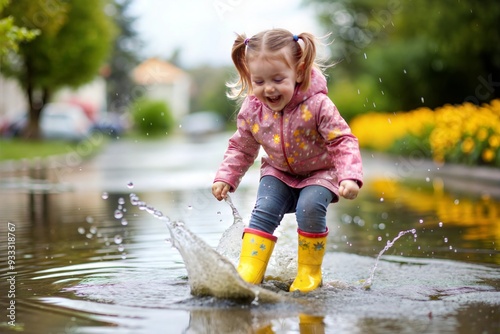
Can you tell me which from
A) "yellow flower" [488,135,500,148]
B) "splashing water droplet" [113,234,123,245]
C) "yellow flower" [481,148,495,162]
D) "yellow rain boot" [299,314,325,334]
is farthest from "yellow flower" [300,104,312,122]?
"yellow flower" [481,148,495,162]

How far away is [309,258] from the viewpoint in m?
5.15

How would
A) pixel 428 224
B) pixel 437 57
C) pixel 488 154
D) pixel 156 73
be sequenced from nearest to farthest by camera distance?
pixel 428 224 → pixel 488 154 → pixel 437 57 → pixel 156 73

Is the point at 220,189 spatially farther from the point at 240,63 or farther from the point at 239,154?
the point at 240,63

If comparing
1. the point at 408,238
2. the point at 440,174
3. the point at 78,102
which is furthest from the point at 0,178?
the point at 78,102

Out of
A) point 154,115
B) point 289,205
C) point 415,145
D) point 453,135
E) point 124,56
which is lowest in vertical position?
point 289,205

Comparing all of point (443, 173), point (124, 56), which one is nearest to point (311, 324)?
point (443, 173)

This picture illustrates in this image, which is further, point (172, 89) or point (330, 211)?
point (172, 89)

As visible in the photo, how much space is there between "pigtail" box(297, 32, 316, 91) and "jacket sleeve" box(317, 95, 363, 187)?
0.47 feet

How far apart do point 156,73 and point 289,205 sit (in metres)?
54.3

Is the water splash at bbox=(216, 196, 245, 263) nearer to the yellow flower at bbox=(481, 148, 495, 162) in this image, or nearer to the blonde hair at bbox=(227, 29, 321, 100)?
the blonde hair at bbox=(227, 29, 321, 100)

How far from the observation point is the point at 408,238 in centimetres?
830

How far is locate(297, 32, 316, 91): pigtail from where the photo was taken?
505 cm

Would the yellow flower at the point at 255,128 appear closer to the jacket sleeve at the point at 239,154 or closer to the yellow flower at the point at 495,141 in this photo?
the jacket sleeve at the point at 239,154

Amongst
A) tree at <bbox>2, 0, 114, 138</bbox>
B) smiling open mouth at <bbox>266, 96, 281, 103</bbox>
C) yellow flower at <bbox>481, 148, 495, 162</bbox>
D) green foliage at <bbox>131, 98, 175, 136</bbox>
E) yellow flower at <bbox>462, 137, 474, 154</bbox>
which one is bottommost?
smiling open mouth at <bbox>266, 96, 281, 103</bbox>
